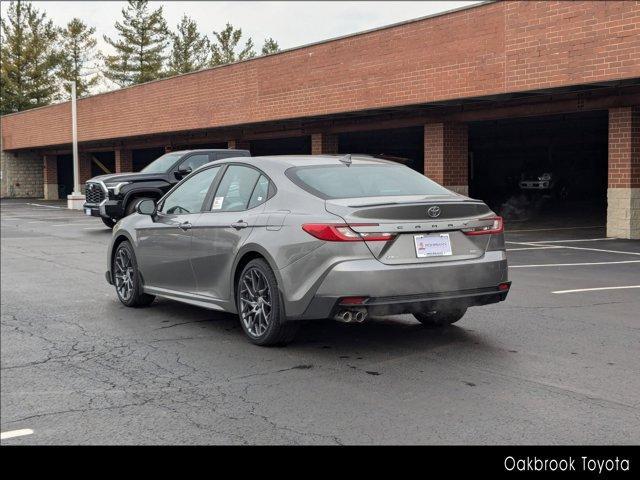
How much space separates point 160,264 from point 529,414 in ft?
14.6

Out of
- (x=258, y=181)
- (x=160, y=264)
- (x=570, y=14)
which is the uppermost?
(x=570, y=14)

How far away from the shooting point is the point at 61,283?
1060 centimetres

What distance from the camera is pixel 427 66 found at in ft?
68.1

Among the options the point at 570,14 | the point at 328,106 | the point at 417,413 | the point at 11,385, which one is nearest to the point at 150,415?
the point at 11,385

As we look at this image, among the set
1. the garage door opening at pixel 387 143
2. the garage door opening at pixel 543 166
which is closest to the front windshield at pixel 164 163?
the garage door opening at pixel 543 166

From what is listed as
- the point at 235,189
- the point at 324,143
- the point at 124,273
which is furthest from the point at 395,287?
the point at 324,143

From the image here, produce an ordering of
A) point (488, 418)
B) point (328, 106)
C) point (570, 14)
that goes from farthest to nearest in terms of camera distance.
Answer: point (328, 106)
point (570, 14)
point (488, 418)

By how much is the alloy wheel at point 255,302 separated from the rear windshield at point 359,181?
86cm

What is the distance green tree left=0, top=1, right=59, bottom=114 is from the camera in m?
70.6

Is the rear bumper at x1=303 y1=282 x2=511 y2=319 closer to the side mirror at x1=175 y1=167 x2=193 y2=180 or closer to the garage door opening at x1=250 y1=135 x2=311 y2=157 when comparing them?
the side mirror at x1=175 y1=167 x2=193 y2=180

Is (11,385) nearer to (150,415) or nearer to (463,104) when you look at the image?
(150,415)

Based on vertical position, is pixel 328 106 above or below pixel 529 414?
above

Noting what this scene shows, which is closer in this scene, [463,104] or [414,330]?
[414,330]
